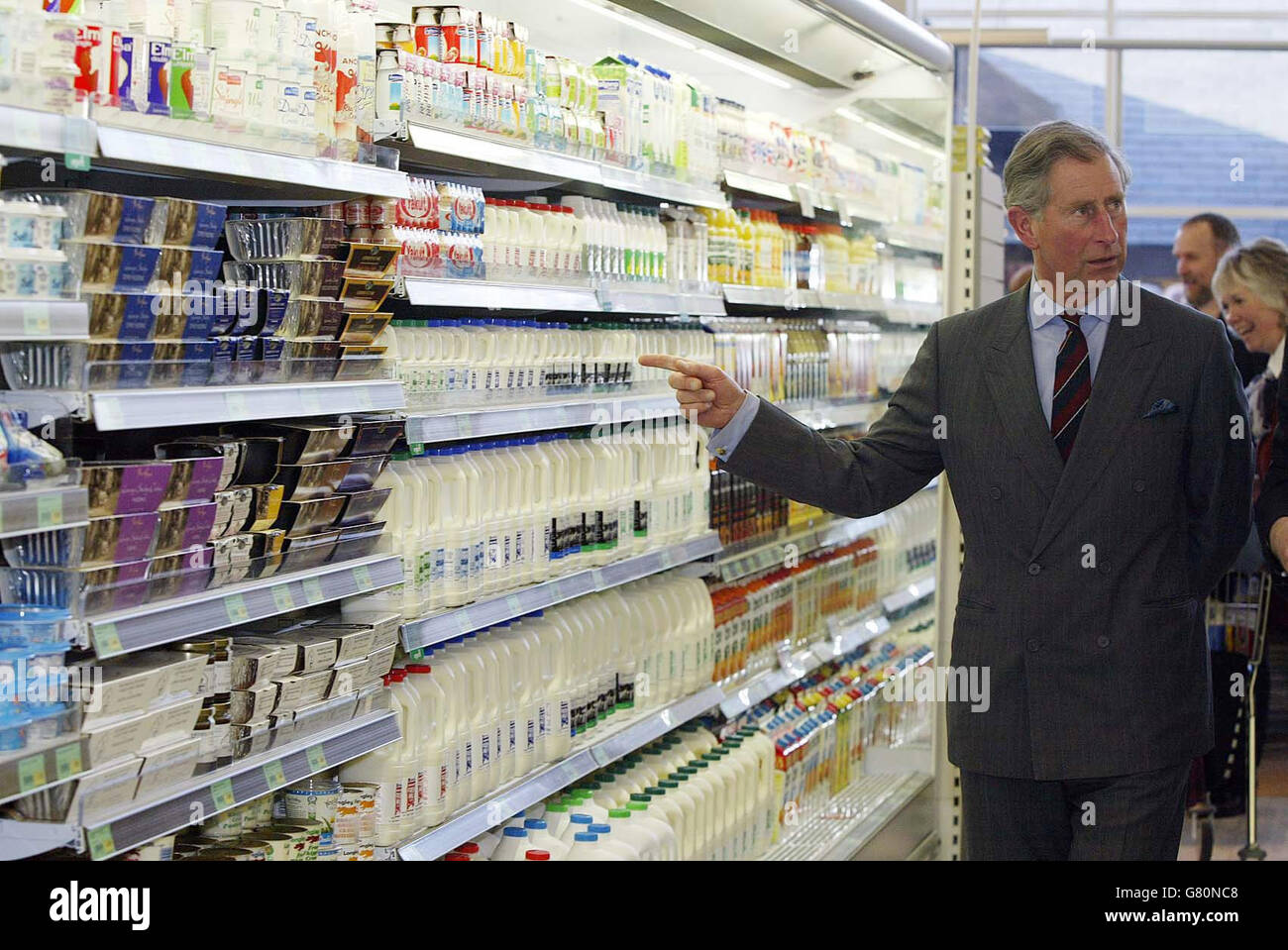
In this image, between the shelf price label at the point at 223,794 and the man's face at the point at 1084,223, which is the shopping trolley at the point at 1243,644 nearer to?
the man's face at the point at 1084,223

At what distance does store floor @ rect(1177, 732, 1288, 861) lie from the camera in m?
6.04

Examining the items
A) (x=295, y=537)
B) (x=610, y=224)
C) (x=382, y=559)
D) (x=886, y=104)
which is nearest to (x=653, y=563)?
(x=610, y=224)

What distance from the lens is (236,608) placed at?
244 centimetres

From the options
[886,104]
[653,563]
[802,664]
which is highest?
[886,104]

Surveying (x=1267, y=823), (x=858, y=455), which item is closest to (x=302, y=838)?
(x=858, y=455)

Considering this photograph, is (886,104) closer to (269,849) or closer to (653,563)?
(653,563)

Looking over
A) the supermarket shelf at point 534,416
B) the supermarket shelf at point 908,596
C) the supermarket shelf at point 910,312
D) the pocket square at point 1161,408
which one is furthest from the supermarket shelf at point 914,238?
the pocket square at point 1161,408

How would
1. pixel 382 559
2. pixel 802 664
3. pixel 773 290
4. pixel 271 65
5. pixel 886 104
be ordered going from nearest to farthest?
pixel 271 65 < pixel 382 559 < pixel 773 290 < pixel 802 664 < pixel 886 104

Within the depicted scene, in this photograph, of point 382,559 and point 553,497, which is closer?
point 382,559

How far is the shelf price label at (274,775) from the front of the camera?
2525 mm

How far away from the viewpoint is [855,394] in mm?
5688

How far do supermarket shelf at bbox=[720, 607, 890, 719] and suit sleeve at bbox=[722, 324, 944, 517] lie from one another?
1.45 meters

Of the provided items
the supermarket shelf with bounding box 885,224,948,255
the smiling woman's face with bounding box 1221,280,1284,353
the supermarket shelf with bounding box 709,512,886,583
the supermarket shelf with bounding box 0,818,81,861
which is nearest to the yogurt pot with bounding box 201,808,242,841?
the supermarket shelf with bounding box 0,818,81,861

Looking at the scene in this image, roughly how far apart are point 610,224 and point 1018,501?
4.43ft
